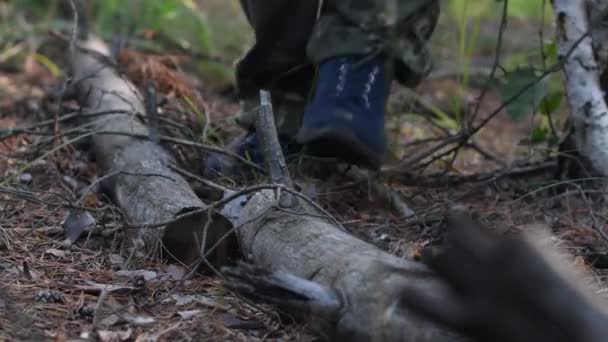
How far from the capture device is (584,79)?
241 cm

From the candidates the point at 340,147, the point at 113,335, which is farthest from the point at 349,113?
the point at 113,335

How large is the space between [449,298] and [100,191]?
59.5 inches

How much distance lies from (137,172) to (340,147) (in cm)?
57

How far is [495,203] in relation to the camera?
8.34 ft

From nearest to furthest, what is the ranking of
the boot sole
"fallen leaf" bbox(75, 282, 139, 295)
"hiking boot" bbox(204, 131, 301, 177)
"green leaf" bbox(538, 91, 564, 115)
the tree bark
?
the tree bark → "fallen leaf" bbox(75, 282, 139, 295) → the boot sole → "hiking boot" bbox(204, 131, 301, 177) → "green leaf" bbox(538, 91, 564, 115)

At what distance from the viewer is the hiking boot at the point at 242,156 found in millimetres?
2525

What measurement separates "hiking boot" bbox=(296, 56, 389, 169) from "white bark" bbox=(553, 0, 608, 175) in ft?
1.71

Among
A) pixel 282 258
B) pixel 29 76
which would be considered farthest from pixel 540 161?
pixel 29 76

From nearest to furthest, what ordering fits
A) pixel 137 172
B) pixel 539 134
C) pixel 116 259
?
pixel 116 259
pixel 137 172
pixel 539 134

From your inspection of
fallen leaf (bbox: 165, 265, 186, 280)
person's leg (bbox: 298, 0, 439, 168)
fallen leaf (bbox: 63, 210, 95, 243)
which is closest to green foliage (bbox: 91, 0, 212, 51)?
person's leg (bbox: 298, 0, 439, 168)

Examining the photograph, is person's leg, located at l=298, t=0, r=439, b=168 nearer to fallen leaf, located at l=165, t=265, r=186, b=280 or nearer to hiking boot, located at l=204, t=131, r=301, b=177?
hiking boot, located at l=204, t=131, r=301, b=177

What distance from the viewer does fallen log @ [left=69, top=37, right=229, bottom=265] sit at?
1992 millimetres

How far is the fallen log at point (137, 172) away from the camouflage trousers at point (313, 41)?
317 millimetres

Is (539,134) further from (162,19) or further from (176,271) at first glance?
(162,19)
